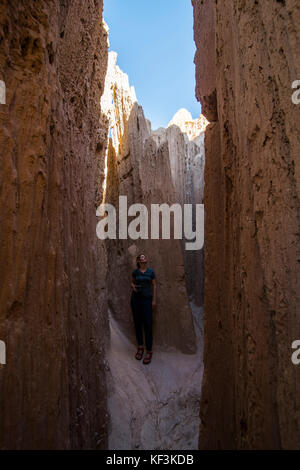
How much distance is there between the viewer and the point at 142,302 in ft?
14.5

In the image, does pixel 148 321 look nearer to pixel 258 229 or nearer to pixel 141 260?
pixel 141 260

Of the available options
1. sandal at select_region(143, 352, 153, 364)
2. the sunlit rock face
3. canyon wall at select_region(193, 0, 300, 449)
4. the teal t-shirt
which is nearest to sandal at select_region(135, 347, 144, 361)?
sandal at select_region(143, 352, 153, 364)

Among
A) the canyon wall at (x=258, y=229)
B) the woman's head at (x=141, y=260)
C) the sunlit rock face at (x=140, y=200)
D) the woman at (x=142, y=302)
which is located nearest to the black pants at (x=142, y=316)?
the woman at (x=142, y=302)

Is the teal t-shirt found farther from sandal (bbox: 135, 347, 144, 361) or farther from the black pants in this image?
sandal (bbox: 135, 347, 144, 361)

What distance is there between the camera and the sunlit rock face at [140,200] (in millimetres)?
4688

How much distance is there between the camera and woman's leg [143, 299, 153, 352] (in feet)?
14.4

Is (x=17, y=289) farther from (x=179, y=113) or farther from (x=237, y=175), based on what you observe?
(x=179, y=113)

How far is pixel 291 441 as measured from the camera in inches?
46.8

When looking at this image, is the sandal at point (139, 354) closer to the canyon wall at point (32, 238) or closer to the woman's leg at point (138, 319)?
the woman's leg at point (138, 319)

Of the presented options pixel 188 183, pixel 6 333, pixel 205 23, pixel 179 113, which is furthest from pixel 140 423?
pixel 179 113

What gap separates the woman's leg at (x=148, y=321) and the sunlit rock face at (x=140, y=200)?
0.88 ft

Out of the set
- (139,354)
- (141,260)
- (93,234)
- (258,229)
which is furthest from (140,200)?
(258,229)

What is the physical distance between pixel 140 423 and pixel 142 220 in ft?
10.6

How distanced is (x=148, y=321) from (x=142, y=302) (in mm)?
325
